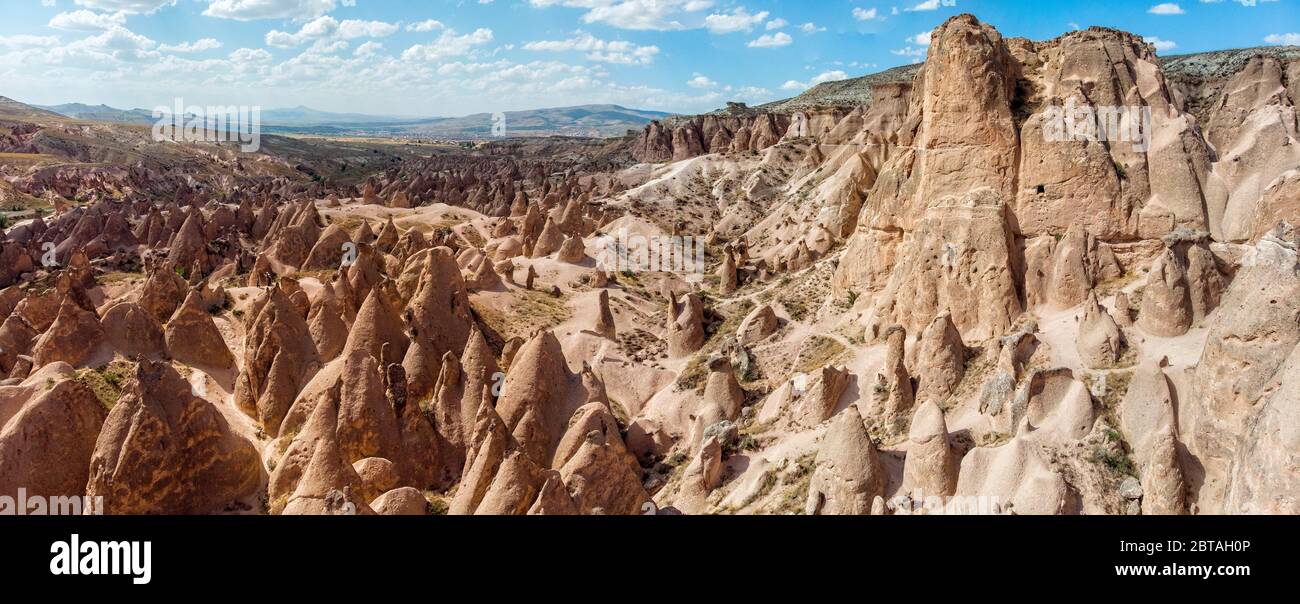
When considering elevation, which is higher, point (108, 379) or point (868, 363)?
point (868, 363)

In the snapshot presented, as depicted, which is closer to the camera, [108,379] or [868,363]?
[108,379]

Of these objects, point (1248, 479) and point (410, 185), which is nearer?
point (1248, 479)

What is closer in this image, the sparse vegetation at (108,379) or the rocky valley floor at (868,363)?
the rocky valley floor at (868,363)

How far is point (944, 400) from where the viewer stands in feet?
69.4

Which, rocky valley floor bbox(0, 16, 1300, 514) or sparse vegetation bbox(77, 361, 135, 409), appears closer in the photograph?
rocky valley floor bbox(0, 16, 1300, 514)

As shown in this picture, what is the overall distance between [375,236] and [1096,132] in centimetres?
4921

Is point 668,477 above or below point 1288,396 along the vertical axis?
below

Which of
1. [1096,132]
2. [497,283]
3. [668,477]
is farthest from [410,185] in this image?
[1096,132]
